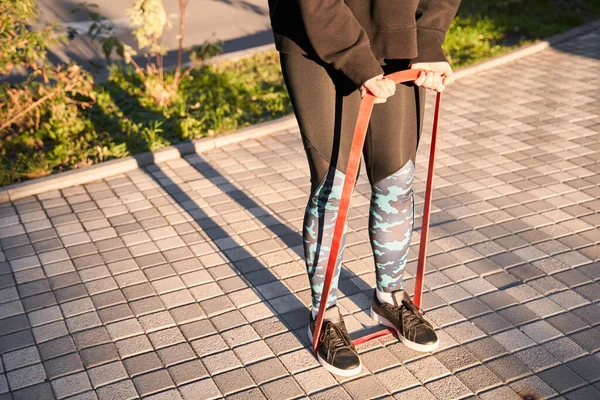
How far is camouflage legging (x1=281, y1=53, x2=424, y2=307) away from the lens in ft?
9.06

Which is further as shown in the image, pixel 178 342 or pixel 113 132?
pixel 113 132

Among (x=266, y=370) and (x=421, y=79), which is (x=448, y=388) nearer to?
(x=266, y=370)

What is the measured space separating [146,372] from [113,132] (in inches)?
127

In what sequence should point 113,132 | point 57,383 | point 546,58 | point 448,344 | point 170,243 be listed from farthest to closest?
point 546,58, point 113,132, point 170,243, point 448,344, point 57,383

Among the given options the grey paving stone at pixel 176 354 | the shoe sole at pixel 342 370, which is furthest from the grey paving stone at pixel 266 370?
the grey paving stone at pixel 176 354

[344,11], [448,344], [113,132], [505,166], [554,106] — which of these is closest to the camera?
[344,11]

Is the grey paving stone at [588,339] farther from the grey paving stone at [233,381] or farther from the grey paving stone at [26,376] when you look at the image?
the grey paving stone at [26,376]

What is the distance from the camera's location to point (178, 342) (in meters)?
3.24

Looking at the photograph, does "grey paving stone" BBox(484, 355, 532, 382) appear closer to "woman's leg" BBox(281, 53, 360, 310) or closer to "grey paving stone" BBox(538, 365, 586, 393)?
"grey paving stone" BBox(538, 365, 586, 393)

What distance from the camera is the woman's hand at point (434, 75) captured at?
8.83 ft

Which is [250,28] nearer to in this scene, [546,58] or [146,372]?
[546,58]

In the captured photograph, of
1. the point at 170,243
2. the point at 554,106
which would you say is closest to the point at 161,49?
the point at 170,243

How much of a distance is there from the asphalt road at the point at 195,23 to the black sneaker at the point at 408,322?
580cm

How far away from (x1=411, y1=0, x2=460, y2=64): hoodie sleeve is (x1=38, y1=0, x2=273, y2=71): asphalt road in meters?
5.93
